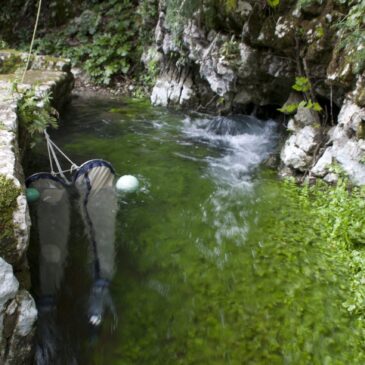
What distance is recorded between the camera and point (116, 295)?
12.3ft

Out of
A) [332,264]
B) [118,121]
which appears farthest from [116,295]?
[118,121]

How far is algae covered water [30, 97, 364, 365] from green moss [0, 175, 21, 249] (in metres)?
1.14

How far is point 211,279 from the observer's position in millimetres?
4020

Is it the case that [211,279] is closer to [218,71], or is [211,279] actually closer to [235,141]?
[235,141]

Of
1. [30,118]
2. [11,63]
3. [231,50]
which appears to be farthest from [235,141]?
[11,63]

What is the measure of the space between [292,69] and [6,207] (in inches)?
261

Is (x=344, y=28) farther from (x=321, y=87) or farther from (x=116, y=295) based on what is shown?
(x=116, y=295)

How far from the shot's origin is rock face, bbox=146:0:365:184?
5.63 m

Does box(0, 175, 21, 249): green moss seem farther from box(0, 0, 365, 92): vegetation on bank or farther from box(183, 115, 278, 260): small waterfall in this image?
box(0, 0, 365, 92): vegetation on bank

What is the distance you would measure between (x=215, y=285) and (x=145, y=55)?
1266cm

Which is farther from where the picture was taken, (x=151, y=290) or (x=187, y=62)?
(x=187, y=62)

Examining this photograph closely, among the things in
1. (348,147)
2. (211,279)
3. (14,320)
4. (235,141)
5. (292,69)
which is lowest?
(211,279)

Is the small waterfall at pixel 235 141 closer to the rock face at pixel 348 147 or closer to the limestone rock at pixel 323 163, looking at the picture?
the limestone rock at pixel 323 163

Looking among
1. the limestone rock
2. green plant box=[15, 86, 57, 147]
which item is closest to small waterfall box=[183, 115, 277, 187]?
the limestone rock
